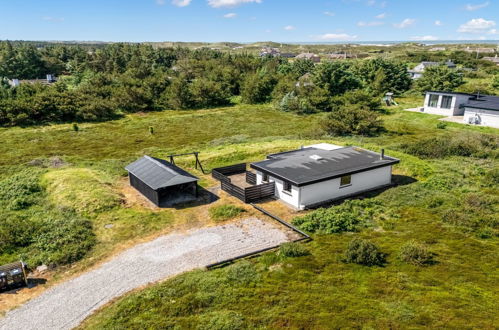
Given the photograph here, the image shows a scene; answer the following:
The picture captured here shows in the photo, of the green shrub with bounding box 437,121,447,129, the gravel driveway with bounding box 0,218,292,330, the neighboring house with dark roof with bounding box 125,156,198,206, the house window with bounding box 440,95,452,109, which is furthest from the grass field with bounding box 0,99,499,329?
the house window with bounding box 440,95,452,109

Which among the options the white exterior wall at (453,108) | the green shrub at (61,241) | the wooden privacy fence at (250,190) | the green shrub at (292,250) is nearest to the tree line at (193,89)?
the white exterior wall at (453,108)

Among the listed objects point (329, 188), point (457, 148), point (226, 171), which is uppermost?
point (457, 148)

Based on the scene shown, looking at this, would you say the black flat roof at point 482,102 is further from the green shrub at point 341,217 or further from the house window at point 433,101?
the green shrub at point 341,217

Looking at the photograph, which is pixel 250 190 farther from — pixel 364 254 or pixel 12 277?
pixel 12 277

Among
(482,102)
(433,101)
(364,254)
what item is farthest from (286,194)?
(433,101)

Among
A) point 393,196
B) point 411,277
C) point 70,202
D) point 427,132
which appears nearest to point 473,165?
point 393,196

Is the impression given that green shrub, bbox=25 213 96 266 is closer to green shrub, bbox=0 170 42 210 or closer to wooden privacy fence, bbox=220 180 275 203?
green shrub, bbox=0 170 42 210
